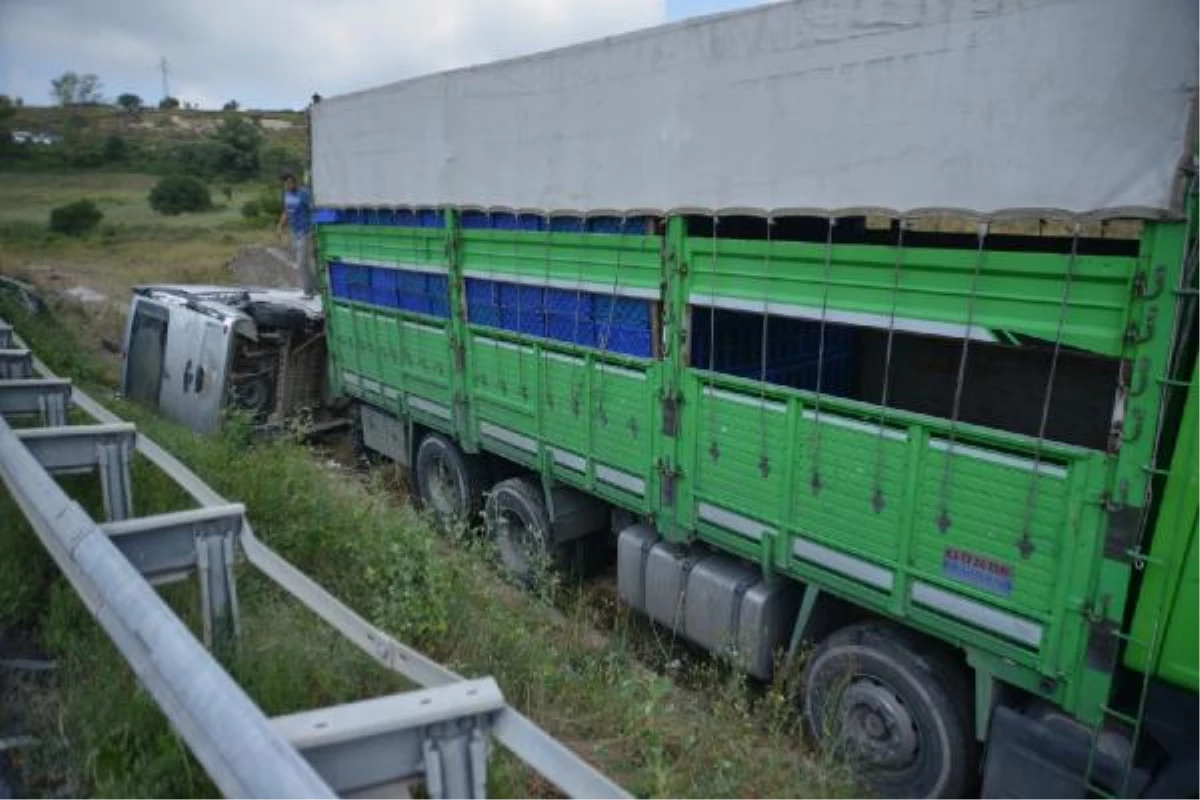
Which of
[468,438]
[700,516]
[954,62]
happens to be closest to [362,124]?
[468,438]

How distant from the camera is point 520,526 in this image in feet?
21.7

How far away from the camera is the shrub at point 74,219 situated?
3272 cm

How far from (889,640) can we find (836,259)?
1.95 metres

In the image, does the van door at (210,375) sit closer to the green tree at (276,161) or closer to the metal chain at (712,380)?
the metal chain at (712,380)

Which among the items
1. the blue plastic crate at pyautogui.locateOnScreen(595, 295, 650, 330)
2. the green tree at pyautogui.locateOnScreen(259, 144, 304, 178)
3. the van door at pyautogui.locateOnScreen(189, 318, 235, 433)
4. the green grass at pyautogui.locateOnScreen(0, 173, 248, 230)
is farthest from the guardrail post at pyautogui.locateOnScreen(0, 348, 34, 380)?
the green tree at pyautogui.locateOnScreen(259, 144, 304, 178)

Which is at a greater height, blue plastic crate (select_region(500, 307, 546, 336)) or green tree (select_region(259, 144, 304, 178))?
green tree (select_region(259, 144, 304, 178))

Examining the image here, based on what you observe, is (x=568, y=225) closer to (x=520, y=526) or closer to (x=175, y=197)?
(x=520, y=526)

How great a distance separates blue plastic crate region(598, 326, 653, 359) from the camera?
200 inches

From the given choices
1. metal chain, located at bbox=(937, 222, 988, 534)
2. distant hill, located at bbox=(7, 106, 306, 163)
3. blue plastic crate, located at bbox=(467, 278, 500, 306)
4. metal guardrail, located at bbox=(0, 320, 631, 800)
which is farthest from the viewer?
distant hill, located at bbox=(7, 106, 306, 163)

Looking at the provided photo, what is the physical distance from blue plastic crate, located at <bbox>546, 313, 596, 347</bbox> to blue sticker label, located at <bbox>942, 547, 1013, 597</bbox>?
8.90 ft

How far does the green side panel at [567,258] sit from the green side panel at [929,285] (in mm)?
419

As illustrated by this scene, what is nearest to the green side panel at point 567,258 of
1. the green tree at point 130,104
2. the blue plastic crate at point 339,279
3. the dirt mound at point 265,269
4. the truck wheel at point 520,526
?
the truck wheel at point 520,526

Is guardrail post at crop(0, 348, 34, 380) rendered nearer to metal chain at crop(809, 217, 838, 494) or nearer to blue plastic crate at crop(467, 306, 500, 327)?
blue plastic crate at crop(467, 306, 500, 327)

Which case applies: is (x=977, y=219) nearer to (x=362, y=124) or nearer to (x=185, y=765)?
(x=185, y=765)
